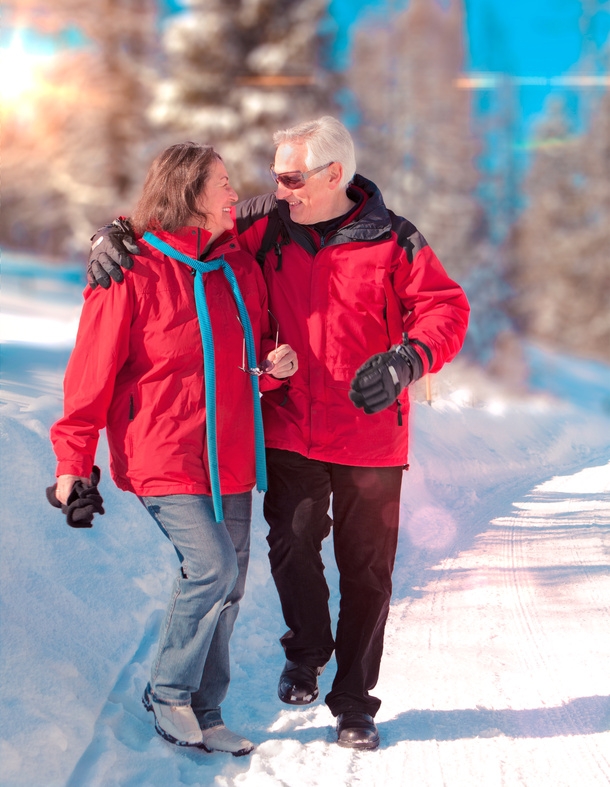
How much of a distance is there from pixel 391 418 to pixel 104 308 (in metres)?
1.01

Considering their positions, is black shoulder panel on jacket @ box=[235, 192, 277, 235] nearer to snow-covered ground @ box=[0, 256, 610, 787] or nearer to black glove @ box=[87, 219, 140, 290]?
black glove @ box=[87, 219, 140, 290]

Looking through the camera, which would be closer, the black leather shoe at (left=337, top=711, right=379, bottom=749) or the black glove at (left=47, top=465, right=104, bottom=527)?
the black glove at (left=47, top=465, right=104, bottom=527)

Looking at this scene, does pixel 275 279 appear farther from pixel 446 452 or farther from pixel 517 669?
pixel 446 452

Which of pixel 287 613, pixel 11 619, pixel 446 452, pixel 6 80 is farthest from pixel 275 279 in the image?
pixel 6 80

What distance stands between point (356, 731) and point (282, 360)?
1.18 meters

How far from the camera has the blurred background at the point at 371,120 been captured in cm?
1395

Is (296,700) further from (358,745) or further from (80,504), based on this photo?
(80,504)

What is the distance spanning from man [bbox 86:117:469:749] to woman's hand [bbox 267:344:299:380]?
0.51ft

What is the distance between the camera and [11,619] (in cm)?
289

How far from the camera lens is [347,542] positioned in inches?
115

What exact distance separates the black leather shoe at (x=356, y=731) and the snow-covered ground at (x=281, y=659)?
0.16 ft

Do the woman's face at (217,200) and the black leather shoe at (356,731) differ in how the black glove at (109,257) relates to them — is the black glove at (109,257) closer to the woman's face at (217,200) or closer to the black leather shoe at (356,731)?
the woman's face at (217,200)

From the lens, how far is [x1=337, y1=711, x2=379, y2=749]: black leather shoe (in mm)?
2713

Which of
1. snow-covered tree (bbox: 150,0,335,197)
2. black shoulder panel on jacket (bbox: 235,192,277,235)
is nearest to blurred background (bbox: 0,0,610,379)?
snow-covered tree (bbox: 150,0,335,197)
